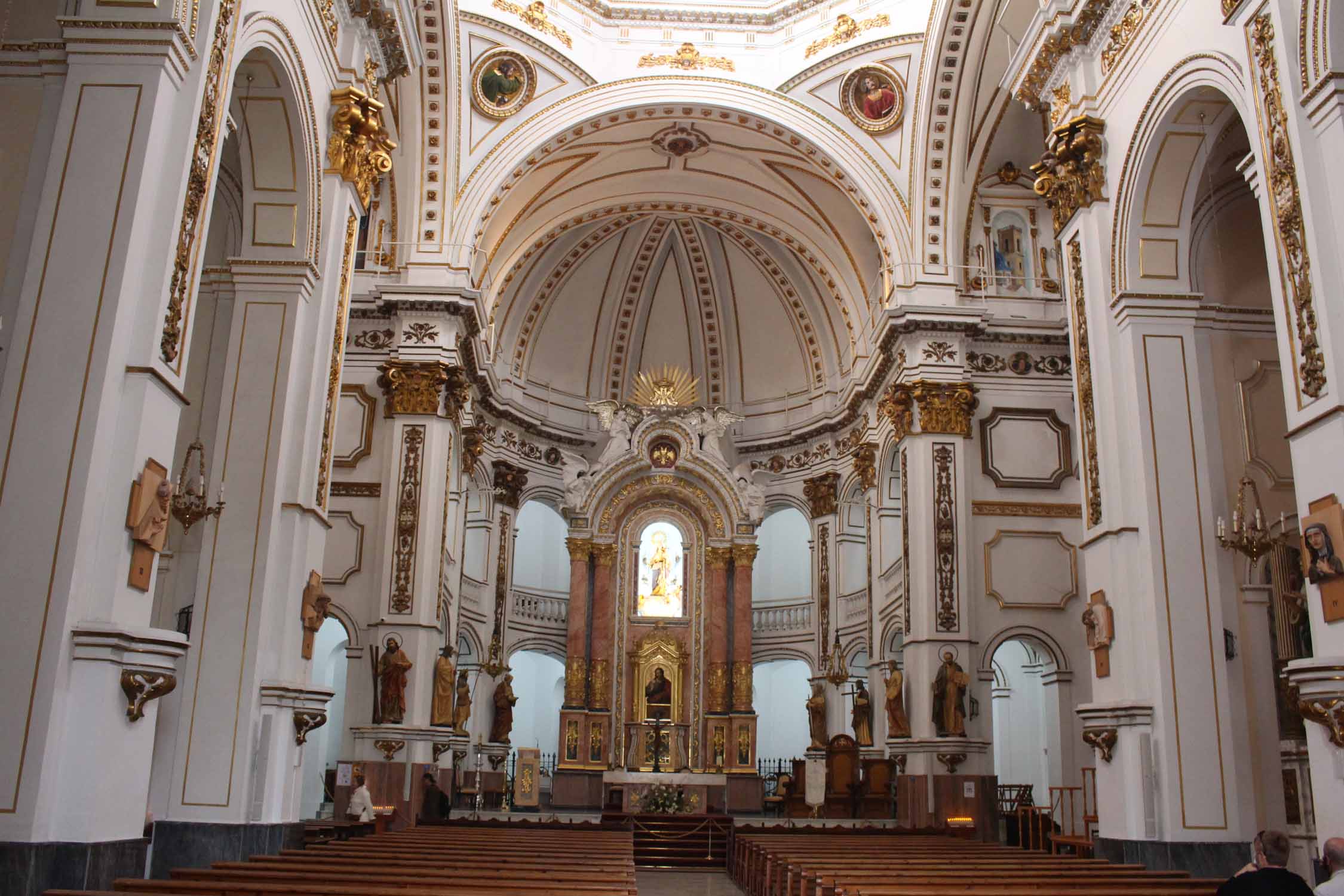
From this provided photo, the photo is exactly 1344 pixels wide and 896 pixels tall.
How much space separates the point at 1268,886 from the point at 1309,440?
3458mm

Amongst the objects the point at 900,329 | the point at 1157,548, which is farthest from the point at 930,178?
the point at 1157,548

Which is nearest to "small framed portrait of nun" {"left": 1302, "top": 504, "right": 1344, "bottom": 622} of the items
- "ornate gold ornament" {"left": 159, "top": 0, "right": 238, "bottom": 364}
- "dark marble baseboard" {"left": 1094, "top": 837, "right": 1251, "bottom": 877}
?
"dark marble baseboard" {"left": 1094, "top": 837, "right": 1251, "bottom": 877}

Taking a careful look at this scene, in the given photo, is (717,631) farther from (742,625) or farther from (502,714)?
(502,714)

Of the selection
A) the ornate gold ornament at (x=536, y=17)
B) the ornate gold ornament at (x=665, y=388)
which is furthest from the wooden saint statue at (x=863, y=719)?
the ornate gold ornament at (x=536, y=17)

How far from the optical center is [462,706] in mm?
20766

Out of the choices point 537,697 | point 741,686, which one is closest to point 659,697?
point 741,686

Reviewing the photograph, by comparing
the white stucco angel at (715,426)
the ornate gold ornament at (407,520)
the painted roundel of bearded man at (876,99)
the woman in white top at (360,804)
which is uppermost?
the painted roundel of bearded man at (876,99)

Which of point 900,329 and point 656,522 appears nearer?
point 900,329

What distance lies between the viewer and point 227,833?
936 cm

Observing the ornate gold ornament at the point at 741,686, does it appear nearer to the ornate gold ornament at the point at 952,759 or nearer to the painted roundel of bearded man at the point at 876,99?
the ornate gold ornament at the point at 952,759

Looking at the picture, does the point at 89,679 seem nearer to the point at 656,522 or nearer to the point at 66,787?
the point at 66,787

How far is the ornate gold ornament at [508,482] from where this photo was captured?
24.7 metres

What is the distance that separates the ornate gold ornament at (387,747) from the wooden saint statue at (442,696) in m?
1.00

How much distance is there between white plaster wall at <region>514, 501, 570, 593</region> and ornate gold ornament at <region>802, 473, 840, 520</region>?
591 centimetres
